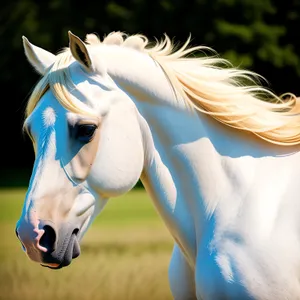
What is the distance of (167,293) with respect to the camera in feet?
22.7

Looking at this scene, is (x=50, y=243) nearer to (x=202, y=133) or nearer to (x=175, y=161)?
(x=175, y=161)

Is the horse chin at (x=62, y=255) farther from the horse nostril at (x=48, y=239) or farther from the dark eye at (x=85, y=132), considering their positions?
the dark eye at (x=85, y=132)

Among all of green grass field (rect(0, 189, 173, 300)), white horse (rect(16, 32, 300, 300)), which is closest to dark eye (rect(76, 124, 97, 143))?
white horse (rect(16, 32, 300, 300))

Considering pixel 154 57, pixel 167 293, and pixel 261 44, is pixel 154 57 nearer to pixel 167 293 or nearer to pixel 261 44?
pixel 167 293

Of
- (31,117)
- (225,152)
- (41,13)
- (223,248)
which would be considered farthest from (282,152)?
(41,13)

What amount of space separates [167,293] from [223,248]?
133 inches

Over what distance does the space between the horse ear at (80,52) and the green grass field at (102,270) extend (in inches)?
136

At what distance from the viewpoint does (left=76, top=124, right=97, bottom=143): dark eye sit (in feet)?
11.7

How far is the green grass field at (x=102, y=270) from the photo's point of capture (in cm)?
715

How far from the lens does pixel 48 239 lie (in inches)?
137

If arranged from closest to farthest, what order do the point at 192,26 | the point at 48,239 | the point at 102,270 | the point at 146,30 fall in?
the point at 48,239
the point at 102,270
the point at 192,26
the point at 146,30

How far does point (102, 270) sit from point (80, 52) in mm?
5135

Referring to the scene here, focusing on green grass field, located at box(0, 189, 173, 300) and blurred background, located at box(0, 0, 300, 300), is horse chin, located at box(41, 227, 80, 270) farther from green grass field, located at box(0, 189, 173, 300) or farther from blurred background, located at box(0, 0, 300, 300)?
blurred background, located at box(0, 0, 300, 300)

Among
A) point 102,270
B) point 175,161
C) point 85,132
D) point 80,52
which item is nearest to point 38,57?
point 80,52
